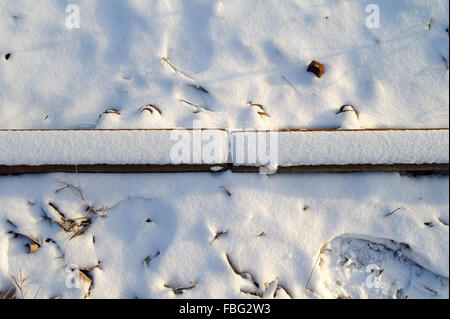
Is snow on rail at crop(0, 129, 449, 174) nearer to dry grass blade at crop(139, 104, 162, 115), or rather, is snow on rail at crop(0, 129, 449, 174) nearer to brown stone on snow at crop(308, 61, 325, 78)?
dry grass blade at crop(139, 104, 162, 115)

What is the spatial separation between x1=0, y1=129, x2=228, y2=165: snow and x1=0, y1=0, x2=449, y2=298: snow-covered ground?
29 mm

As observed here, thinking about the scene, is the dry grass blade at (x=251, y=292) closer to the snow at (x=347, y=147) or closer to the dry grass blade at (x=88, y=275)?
the snow at (x=347, y=147)

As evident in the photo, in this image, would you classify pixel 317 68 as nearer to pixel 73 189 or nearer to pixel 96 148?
pixel 96 148

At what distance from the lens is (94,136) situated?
194 centimetres

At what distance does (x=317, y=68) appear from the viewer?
82.7 inches

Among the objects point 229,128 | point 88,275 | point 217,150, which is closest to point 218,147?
point 217,150

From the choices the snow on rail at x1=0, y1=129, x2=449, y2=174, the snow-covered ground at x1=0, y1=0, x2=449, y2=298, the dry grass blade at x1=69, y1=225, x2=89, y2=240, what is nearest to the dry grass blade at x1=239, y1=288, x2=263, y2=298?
the snow-covered ground at x1=0, y1=0, x2=449, y2=298

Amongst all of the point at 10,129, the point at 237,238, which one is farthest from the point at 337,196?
the point at 10,129

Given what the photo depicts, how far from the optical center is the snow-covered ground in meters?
2.00

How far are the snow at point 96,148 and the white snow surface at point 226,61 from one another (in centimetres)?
20

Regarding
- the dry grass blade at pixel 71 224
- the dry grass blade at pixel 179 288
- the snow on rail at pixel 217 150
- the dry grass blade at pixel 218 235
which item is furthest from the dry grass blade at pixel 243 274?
the dry grass blade at pixel 71 224

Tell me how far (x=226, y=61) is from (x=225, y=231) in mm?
1133

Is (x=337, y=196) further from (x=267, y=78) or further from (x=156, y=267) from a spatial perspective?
(x=156, y=267)

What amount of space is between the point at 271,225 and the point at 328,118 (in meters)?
0.80
